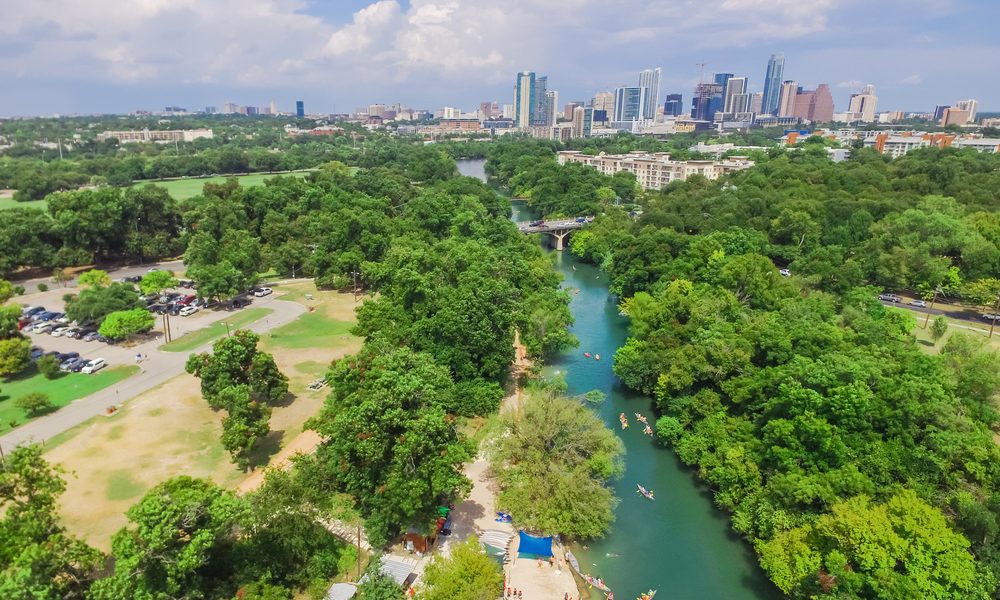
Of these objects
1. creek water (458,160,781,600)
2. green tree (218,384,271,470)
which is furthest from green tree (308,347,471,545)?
creek water (458,160,781,600)

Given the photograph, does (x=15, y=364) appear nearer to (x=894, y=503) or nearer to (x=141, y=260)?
(x=141, y=260)

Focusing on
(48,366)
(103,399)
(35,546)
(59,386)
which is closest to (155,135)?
(48,366)

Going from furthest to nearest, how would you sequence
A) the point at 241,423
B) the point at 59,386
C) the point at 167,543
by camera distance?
the point at 59,386 < the point at 241,423 < the point at 167,543

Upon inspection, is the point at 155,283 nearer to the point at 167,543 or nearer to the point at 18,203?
the point at 167,543

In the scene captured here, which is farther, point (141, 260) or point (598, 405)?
point (141, 260)

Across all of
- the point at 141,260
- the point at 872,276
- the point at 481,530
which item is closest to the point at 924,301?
the point at 872,276

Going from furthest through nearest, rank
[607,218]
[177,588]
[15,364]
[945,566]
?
[607,218] → [15,364] → [945,566] → [177,588]
